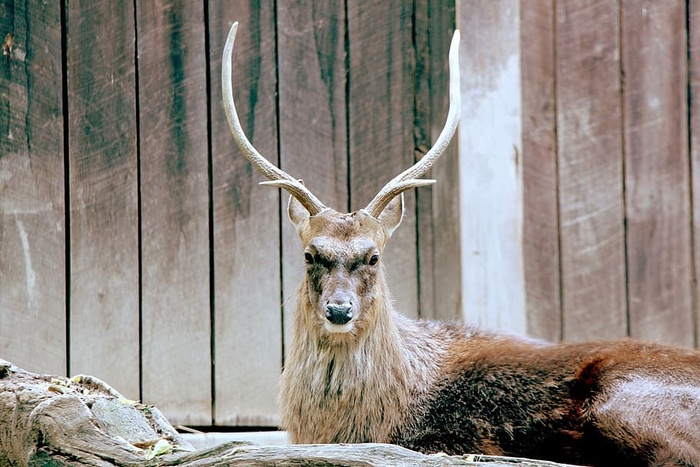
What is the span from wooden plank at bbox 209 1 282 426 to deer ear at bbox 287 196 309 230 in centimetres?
64

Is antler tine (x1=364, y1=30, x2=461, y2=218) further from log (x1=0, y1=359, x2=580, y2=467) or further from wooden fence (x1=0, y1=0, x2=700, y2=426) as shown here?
log (x1=0, y1=359, x2=580, y2=467)

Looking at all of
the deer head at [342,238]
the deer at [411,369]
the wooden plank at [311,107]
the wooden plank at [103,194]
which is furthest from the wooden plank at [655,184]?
the wooden plank at [103,194]

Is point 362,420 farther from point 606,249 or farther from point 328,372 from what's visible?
point 606,249

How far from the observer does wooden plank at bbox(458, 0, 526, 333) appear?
23.6 feet

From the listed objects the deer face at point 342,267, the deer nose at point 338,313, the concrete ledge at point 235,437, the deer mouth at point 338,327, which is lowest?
the concrete ledge at point 235,437

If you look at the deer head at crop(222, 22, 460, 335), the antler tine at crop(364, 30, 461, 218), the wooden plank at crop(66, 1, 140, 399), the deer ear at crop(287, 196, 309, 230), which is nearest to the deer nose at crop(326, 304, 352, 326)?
the deer head at crop(222, 22, 460, 335)

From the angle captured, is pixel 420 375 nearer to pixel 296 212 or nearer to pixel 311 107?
pixel 296 212

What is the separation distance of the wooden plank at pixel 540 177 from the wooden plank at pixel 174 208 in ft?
6.79

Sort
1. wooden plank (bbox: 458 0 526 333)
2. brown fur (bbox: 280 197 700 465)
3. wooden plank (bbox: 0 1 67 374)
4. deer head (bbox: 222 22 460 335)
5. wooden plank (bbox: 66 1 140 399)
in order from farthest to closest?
wooden plank (bbox: 458 0 526 333), wooden plank (bbox: 66 1 140 399), wooden plank (bbox: 0 1 67 374), deer head (bbox: 222 22 460 335), brown fur (bbox: 280 197 700 465)

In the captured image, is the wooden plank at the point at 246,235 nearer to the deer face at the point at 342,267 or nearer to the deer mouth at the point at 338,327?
the deer face at the point at 342,267

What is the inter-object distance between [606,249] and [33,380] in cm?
392

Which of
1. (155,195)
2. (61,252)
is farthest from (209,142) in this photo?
(61,252)

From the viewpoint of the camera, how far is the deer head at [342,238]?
615 cm

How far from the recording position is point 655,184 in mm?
7523
